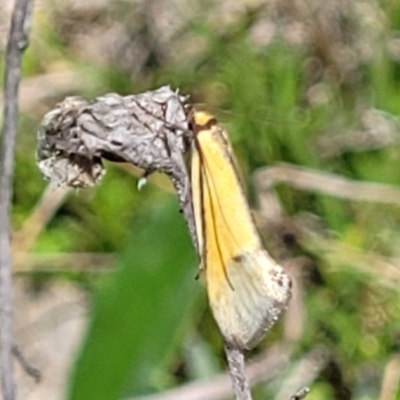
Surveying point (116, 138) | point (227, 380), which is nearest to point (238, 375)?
point (116, 138)

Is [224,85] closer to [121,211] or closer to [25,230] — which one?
[121,211]

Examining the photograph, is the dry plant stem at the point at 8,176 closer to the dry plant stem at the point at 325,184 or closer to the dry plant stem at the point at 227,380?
the dry plant stem at the point at 227,380

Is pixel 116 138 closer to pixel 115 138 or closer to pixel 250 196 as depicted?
pixel 115 138

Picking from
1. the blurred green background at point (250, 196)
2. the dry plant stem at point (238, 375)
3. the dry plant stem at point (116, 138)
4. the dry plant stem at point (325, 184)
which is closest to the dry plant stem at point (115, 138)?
the dry plant stem at point (116, 138)

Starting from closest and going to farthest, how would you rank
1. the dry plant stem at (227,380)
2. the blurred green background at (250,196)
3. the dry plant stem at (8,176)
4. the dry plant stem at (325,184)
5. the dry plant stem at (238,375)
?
the dry plant stem at (238,375) < the dry plant stem at (8,176) < the blurred green background at (250,196) < the dry plant stem at (227,380) < the dry plant stem at (325,184)

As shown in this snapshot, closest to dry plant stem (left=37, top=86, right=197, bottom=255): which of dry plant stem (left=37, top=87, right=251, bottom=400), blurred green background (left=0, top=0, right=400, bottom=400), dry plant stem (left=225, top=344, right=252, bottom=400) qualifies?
dry plant stem (left=37, top=87, right=251, bottom=400)

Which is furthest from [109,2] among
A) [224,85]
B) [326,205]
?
[326,205]
